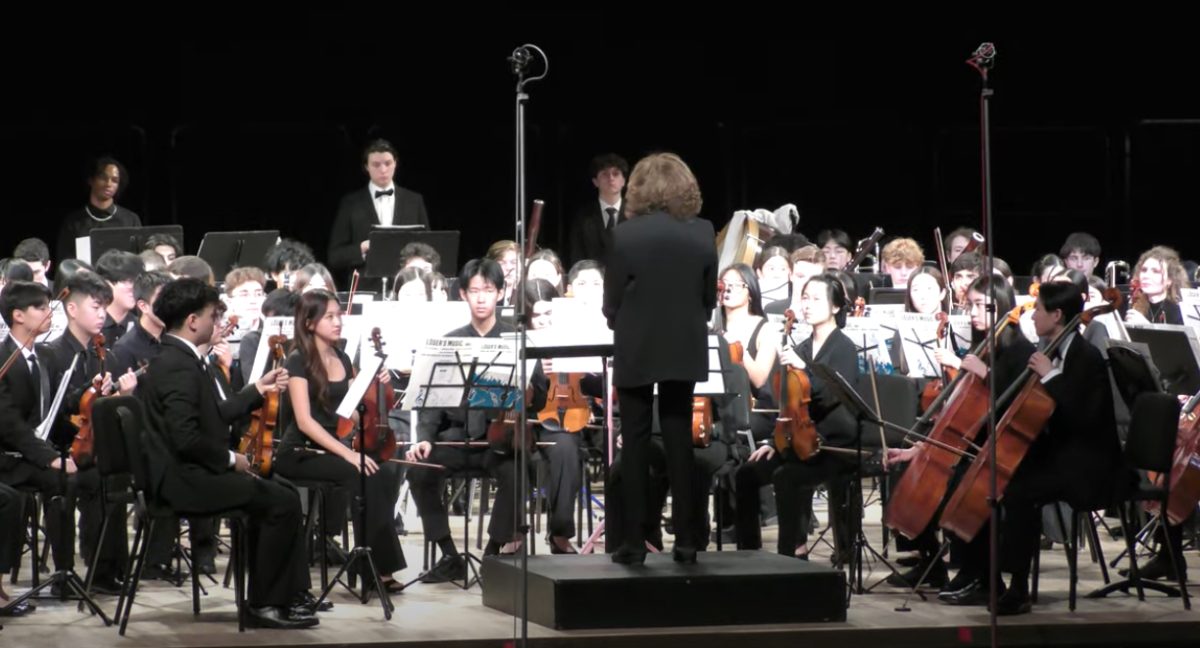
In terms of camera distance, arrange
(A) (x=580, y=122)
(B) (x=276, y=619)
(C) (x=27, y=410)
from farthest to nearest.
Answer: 1. (A) (x=580, y=122)
2. (C) (x=27, y=410)
3. (B) (x=276, y=619)

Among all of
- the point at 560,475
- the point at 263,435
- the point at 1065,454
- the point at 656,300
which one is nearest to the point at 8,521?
the point at 263,435

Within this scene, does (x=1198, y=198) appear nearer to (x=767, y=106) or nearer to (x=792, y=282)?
(x=767, y=106)

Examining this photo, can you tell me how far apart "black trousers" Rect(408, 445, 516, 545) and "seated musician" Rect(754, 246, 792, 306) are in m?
2.30

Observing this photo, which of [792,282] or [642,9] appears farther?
[642,9]

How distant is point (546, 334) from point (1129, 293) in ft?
12.0

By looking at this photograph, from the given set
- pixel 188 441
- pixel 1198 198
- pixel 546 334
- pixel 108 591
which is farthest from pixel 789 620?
pixel 1198 198

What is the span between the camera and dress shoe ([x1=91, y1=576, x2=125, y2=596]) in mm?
6438

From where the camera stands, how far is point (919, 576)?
21.6ft

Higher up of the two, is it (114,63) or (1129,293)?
(114,63)

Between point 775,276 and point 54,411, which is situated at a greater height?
point 775,276

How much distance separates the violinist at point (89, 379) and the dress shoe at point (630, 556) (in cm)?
185

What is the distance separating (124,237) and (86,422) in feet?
9.19

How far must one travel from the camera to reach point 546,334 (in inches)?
249

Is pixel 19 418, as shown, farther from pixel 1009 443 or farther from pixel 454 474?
pixel 1009 443
